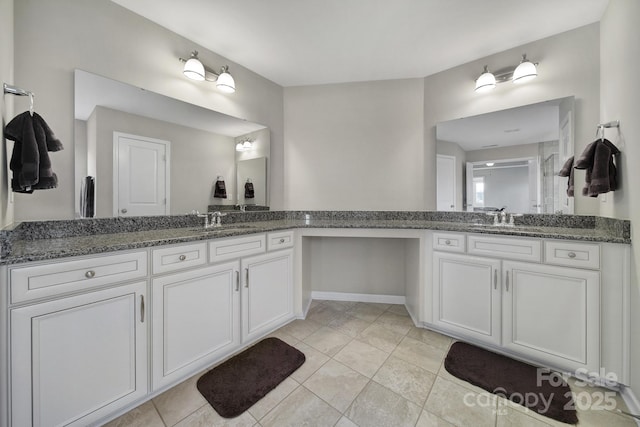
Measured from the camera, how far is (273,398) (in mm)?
1396

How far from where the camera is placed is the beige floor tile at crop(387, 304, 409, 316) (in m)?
2.48

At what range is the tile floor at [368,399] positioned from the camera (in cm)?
125

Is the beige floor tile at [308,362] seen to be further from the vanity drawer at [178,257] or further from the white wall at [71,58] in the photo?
the white wall at [71,58]

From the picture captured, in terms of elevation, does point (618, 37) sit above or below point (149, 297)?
above

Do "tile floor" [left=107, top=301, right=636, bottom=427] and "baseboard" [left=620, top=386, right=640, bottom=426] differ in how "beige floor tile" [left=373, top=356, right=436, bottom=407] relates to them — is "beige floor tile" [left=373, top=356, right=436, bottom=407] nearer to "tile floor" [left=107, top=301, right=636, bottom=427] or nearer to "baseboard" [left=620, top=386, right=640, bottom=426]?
"tile floor" [left=107, top=301, right=636, bottom=427]

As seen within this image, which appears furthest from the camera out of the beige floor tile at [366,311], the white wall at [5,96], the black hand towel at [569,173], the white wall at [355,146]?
the white wall at [355,146]

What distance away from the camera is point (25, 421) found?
3.26ft

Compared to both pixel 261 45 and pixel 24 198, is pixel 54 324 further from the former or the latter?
pixel 261 45

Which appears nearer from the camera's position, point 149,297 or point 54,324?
point 54,324

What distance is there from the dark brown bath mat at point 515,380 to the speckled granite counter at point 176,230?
874mm

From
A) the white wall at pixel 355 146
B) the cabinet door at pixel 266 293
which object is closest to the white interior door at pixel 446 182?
the white wall at pixel 355 146

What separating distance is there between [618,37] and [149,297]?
3168 millimetres

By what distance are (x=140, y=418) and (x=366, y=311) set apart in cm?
188

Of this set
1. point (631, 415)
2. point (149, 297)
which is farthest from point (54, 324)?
point (631, 415)
